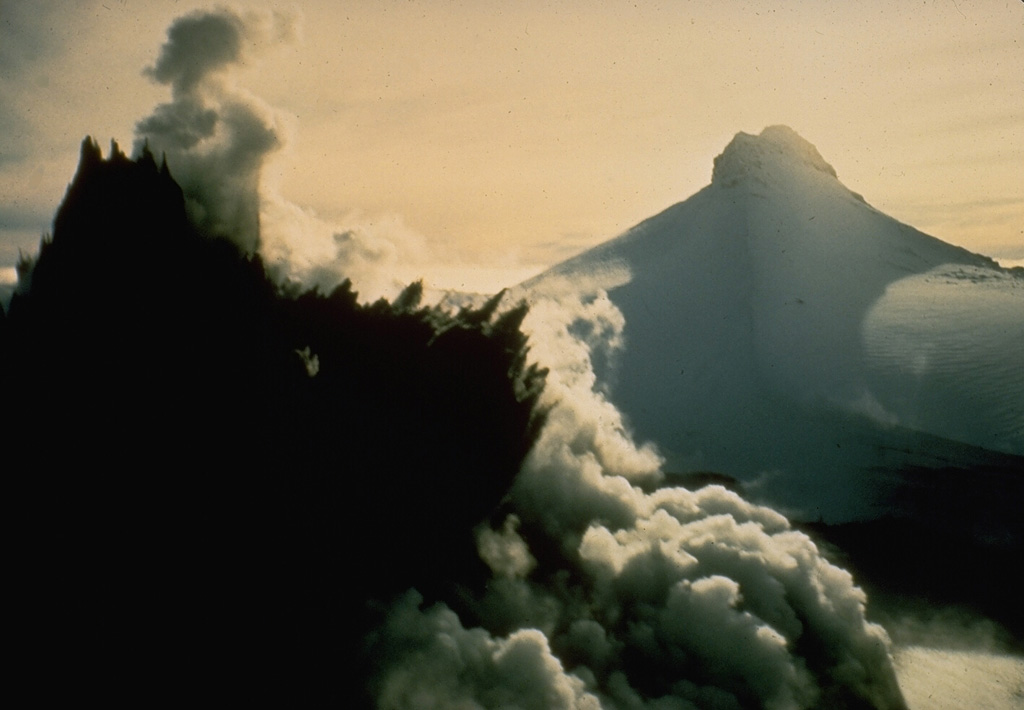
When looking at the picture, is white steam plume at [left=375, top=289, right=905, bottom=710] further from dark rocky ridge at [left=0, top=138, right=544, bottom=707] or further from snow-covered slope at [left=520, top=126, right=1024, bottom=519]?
snow-covered slope at [left=520, top=126, right=1024, bottom=519]

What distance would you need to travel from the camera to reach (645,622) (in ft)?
284

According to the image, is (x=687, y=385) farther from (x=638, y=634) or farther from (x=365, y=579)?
(x=365, y=579)

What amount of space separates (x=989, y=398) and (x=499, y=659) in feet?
392

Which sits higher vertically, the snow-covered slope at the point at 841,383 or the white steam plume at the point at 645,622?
the snow-covered slope at the point at 841,383

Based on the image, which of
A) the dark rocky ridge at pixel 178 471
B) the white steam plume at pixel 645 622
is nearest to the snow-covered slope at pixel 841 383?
the white steam plume at pixel 645 622

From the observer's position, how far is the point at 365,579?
5709 cm

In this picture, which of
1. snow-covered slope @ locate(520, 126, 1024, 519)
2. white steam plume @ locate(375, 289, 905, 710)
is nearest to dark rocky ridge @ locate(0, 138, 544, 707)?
white steam plume @ locate(375, 289, 905, 710)

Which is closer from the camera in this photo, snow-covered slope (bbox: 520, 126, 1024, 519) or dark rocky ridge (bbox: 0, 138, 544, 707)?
dark rocky ridge (bbox: 0, 138, 544, 707)

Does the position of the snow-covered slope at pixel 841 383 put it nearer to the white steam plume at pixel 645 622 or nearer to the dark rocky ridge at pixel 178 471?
the white steam plume at pixel 645 622

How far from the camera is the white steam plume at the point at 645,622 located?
2357 inches

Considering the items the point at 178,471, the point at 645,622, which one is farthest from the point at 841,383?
the point at 178,471

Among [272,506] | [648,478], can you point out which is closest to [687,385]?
[648,478]

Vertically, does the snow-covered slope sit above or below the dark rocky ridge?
above

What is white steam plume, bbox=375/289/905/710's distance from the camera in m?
→ 59.9
